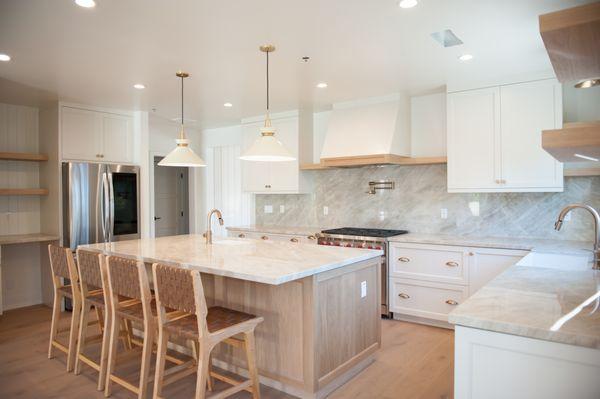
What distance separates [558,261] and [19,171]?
226 inches

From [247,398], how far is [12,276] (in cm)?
395

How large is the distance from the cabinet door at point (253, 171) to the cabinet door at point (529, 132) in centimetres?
301

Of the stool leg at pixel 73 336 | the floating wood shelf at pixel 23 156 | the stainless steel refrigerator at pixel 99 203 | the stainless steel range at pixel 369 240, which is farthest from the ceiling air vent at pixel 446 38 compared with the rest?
the floating wood shelf at pixel 23 156

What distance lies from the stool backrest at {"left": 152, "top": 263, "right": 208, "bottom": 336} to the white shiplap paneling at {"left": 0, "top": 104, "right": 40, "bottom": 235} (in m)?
3.76

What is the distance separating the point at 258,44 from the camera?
300 centimetres

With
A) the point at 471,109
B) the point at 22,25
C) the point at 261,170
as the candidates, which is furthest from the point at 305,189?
the point at 22,25

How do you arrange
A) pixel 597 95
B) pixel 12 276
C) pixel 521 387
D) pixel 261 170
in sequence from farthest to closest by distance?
pixel 261 170
pixel 12 276
pixel 597 95
pixel 521 387

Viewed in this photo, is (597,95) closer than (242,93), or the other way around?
(597,95)

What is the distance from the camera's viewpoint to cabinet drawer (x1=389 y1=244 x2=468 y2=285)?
380cm

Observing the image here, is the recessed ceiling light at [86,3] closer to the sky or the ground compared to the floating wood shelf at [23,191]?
closer to the sky

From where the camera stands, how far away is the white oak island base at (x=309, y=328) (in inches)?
98.5

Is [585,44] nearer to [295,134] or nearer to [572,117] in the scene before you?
[572,117]

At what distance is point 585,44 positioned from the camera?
1390 mm

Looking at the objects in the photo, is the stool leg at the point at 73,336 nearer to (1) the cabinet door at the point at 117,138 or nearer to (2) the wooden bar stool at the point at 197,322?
(2) the wooden bar stool at the point at 197,322
